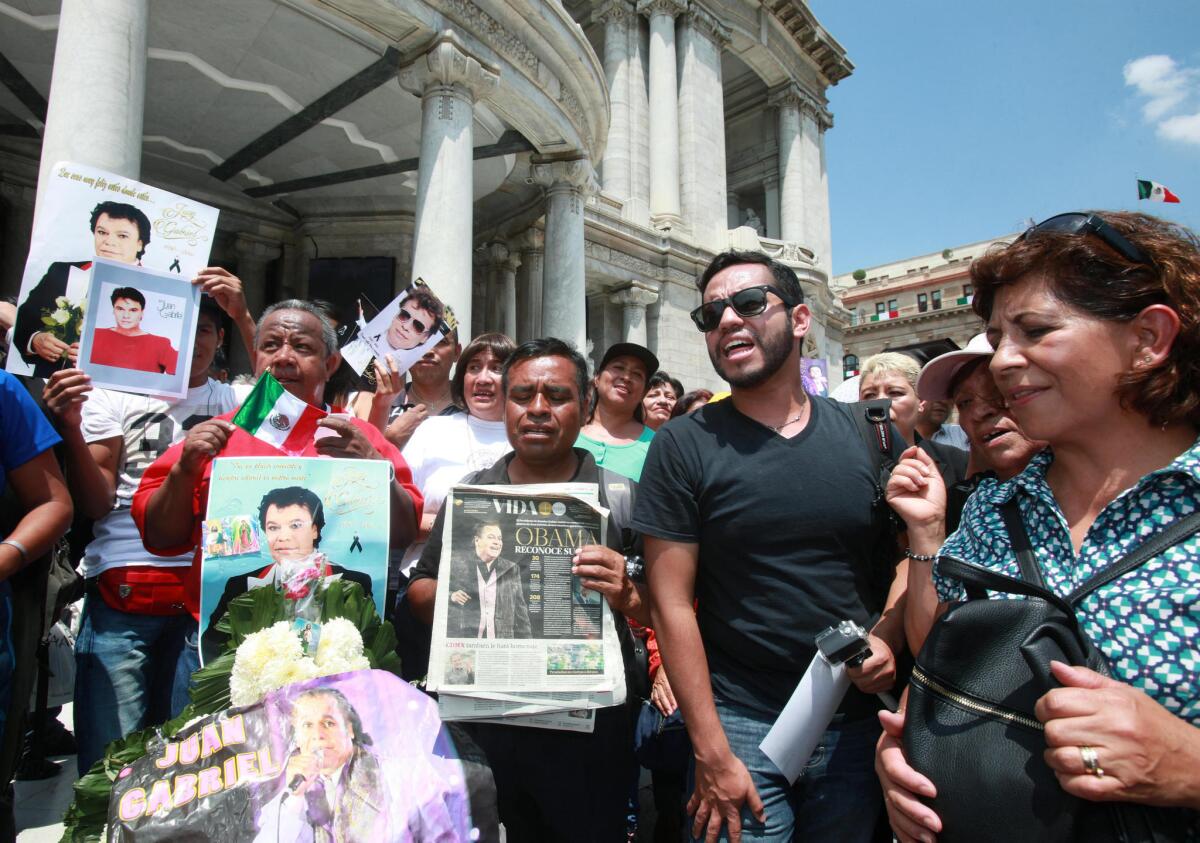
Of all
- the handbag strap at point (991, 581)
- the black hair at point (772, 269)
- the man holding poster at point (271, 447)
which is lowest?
the handbag strap at point (991, 581)

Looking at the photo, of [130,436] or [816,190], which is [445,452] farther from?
[816,190]

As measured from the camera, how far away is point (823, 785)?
2.14m

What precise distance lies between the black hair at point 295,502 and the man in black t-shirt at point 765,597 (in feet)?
3.56

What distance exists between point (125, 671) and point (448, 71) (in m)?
8.10

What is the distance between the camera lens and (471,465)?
11.8 feet

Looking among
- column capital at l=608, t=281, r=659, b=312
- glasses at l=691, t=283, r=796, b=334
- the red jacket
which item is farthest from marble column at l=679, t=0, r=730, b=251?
the red jacket

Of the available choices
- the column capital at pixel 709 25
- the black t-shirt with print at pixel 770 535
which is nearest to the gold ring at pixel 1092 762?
the black t-shirt with print at pixel 770 535

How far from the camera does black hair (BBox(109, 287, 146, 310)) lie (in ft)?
9.95

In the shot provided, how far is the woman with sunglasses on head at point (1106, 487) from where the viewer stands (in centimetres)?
121

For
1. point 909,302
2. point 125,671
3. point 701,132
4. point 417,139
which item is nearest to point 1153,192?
point 701,132

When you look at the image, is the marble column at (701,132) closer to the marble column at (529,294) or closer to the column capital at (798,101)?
the column capital at (798,101)

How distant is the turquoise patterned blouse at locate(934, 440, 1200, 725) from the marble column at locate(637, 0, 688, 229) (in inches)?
806

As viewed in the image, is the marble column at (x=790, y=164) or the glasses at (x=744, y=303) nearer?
the glasses at (x=744, y=303)

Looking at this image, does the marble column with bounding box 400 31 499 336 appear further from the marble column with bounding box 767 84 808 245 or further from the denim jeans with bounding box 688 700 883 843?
the marble column with bounding box 767 84 808 245
